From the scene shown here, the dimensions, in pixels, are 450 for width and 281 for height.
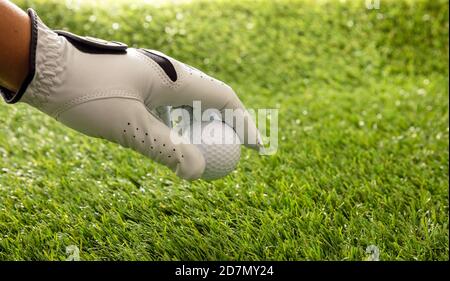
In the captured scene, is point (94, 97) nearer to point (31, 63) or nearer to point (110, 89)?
point (110, 89)

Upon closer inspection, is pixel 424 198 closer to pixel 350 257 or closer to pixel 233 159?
pixel 350 257

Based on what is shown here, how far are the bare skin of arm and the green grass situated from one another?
0.69 metres

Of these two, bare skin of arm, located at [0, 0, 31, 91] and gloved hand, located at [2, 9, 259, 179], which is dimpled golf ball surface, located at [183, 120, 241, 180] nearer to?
gloved hand, located at [2, 9, 259, 179]

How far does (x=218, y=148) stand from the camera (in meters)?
2.02

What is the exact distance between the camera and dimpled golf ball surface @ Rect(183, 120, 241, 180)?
79.0 inches

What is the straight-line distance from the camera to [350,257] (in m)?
2.02

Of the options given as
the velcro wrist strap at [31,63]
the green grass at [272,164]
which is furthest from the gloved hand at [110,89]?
the green grass at [272,164]

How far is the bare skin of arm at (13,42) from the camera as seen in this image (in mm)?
1647

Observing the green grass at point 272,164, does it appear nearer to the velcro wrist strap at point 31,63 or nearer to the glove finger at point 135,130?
the glove finger at point 135,130

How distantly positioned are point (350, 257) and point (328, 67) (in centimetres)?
307

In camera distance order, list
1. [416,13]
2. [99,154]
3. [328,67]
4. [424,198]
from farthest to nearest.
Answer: [416,13]
[328,67]
[99,154]
[424,198]

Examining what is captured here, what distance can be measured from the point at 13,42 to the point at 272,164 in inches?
61.2
